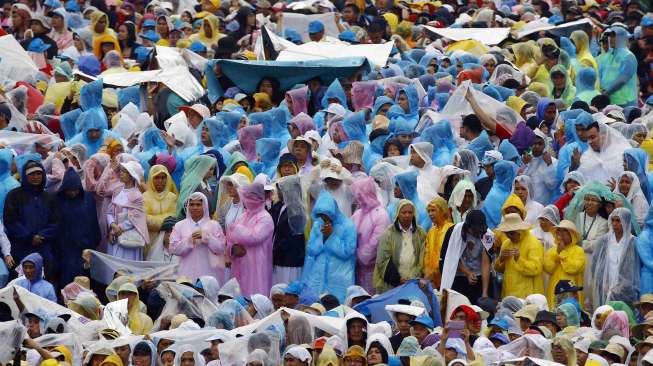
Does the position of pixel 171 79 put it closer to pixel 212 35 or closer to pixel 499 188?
pixel 212 35

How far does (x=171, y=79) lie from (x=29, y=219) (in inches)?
221

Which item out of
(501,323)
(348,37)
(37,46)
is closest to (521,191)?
(501,323)

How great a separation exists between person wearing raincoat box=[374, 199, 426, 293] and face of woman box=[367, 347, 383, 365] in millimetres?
2566

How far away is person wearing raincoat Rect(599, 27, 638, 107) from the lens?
90.8 ft

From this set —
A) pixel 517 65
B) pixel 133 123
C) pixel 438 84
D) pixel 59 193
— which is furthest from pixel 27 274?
pixel 517 65

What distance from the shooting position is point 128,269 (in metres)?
22.2

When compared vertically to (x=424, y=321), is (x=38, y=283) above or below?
below

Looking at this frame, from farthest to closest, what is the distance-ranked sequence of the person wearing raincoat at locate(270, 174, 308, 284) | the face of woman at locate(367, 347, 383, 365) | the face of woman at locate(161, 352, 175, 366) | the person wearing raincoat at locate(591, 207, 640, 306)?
the person wearing raincoat at locate(270, 174, 308, 284)
the person wearing raincoat at locate(591, 207, 640, 306)
the face of woman at locate(161, 352, 175, 366)
the face of woman at locate(367, 347, 383, 365)

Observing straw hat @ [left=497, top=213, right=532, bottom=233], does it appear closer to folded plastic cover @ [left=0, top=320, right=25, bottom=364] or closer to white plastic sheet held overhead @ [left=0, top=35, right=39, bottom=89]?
folded plastic cover @ [left=0, top=320, right=25, bottom=364]

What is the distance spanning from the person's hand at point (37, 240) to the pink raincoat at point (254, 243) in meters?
1.70

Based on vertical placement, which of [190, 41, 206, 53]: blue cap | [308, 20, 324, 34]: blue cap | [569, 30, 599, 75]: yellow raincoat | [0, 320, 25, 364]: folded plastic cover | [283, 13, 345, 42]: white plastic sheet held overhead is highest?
[0, 320, 25, 364]: folded plastic cover

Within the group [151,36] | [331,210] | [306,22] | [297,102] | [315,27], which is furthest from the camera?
[306,22]

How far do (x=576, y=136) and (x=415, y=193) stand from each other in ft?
7.10

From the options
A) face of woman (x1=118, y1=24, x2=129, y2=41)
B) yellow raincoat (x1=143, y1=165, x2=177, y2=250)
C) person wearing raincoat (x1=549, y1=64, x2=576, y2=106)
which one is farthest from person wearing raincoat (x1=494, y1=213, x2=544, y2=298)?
face of woman (x1=118, y1=24, x2=129, y2=41)
